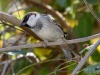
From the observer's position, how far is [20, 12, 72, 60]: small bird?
9.34 ft

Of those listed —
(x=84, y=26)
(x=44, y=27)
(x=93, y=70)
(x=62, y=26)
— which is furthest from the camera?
(x=84, y=26)

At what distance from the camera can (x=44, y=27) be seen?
A: 9.42 feet

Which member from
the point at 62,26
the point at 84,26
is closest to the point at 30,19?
the point at 62,26

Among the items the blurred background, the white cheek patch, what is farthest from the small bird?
the blurred background

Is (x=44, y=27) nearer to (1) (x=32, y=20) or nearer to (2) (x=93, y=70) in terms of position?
(1) (x=32, y=20)

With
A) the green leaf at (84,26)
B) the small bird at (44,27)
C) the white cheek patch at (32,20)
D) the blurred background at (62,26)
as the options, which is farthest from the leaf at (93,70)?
the green leaf at (84,26)

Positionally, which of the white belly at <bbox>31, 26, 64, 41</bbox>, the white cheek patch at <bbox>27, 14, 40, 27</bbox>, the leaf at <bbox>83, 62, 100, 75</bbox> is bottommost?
the leaf at <bbox>83, 62, 100, 75</bbox>

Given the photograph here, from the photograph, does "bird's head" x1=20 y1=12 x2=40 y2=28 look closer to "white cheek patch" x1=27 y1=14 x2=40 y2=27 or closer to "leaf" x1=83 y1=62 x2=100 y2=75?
"white cheek patch" x1=27 y1=14 x2=40 y2=27

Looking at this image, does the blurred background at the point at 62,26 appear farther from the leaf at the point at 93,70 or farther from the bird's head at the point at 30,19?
the leaf at the point at 93,70

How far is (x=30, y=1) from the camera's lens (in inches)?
136

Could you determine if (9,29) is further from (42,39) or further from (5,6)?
(42,39)

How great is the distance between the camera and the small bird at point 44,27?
2846mm

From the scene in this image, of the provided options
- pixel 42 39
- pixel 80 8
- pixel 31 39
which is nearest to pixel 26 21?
pixel 42 39

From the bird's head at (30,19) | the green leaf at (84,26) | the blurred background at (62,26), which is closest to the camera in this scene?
the bird's head at (30,19)
